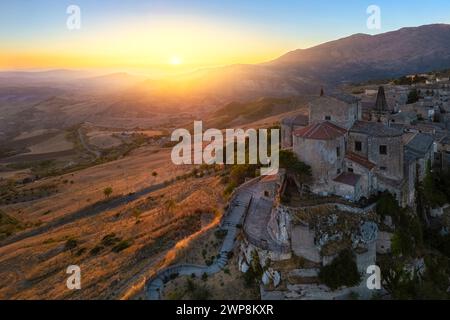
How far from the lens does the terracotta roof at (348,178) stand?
76.1 ft

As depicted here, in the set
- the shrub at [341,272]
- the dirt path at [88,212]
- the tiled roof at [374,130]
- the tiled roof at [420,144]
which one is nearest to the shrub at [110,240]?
the dirt path at [88,212]

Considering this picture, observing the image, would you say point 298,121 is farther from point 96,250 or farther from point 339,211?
point 96,250

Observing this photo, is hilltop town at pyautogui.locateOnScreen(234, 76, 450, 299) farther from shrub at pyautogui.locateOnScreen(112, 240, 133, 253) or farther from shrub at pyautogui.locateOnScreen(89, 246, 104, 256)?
shrub at pyautogui.locateOnScreen(89, 246, 104, 256)

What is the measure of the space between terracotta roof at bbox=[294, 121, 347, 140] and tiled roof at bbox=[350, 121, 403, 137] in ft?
3.86

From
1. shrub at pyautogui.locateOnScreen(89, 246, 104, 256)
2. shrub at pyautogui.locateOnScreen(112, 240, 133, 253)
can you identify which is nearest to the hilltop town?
shrub at pyautogui.locateOnScreen(112, 240, 133, 253)

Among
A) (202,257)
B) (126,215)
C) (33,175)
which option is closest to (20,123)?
(33,175)

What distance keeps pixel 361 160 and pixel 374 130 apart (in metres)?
2.42

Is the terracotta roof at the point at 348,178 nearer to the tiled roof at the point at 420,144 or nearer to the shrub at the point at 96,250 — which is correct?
the tiled roof at the point at 420,144

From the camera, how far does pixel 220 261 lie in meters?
22.7

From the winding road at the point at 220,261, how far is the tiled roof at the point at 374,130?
8.75 m

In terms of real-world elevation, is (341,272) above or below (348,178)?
below

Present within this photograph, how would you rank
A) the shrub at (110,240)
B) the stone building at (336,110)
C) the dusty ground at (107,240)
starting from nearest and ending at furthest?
the dusty ground at (107,240) → the stone building at (336,110) → the shrub at (110,240)

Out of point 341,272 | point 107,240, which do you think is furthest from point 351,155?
point 107,240

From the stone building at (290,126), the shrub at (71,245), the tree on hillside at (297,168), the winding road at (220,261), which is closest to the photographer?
the winding road at (220,261)
